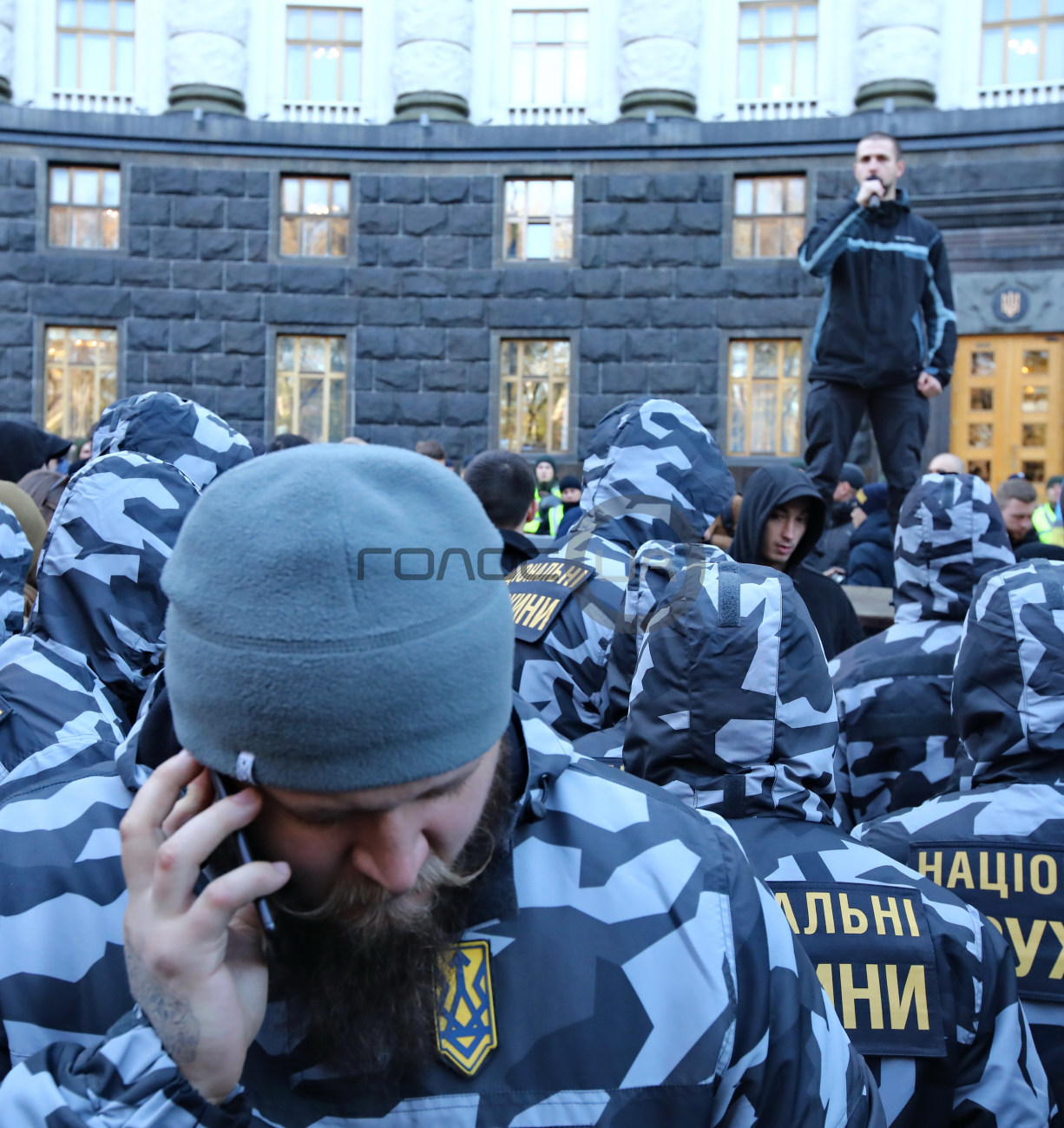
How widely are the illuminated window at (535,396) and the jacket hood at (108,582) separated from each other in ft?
41.5

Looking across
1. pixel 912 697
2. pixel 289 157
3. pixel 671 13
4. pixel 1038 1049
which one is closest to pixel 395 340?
pixel 289 157

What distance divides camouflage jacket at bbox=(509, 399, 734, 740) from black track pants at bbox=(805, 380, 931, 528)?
2799 mm

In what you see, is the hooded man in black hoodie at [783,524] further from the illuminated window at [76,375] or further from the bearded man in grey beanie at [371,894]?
the illuminated window at [76,375]

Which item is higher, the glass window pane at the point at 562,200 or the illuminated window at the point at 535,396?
the glass window pane at the point at 562,200

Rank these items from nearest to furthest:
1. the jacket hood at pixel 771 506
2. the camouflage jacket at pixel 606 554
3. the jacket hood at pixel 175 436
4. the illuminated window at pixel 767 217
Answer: the camouflage jacket at pixel 606 554 → the jacket hood at pixel 175 436 → the jacket hood at pixel 771 506 → the illuminated window at pixel 767 217

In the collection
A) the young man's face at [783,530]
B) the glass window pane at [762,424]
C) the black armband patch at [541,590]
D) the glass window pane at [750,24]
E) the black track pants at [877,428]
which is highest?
the glass window pane at [750,24]

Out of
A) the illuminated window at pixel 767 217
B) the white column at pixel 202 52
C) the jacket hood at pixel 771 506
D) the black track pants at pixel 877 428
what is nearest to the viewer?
the jacket hood at pixel 771 506

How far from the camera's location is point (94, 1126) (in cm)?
107

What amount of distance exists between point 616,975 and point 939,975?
2.69ft

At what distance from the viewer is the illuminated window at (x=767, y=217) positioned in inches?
570

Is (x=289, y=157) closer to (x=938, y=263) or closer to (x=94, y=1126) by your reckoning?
(x=938, y=263)

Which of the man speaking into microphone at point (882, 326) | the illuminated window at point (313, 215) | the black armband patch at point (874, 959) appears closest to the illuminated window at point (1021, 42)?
the illuminated window at point (313, 215)

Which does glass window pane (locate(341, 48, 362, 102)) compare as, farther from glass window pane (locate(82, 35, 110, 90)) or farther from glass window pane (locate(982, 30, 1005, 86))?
glass window pane (locate(982, 30, 1005, 86))

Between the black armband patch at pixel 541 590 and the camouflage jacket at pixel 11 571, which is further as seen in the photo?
the black armband patch at pixel 541 590
